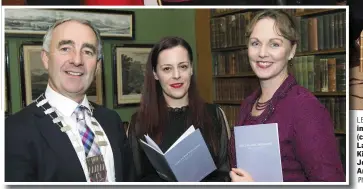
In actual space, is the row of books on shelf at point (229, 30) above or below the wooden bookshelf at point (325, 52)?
above

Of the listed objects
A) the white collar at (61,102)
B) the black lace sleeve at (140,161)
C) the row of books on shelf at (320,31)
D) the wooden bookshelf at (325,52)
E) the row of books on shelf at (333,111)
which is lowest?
the black lace sleeve at (140,161)

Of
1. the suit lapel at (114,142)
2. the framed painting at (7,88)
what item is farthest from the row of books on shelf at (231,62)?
the framed painting at (7,88)

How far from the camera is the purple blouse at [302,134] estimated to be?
3.70ft

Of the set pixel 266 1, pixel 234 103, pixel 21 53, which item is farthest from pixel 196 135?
pixel 21 53

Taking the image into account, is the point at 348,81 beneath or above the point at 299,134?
above

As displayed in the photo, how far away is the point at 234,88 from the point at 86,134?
18.9 inches

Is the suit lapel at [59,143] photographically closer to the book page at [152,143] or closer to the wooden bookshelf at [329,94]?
the book page at [152,143]

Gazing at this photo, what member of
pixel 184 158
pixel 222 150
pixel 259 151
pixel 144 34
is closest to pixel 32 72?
pixel 144 34

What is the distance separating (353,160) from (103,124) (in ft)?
2.64

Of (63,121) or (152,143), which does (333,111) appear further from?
(63,121)

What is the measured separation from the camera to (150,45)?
46.0 inches

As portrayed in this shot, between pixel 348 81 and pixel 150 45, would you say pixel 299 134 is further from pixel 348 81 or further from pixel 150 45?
pixel 150 45

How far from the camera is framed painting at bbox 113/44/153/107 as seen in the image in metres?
1.17

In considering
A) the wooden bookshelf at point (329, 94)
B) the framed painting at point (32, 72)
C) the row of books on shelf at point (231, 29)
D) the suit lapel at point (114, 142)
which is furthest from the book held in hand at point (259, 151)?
the framed painting at point (32, 72)
